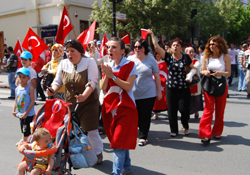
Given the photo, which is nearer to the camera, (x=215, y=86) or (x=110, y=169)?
(x=110, y=169)

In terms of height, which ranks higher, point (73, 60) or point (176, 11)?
point (176, 11)

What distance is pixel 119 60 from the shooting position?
143 inches

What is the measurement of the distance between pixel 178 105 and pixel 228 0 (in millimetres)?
31489

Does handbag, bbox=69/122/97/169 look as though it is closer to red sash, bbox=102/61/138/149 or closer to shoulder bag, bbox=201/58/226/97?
red sash, bbox=102/61/138/149

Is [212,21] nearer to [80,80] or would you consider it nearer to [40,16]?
[40,16]

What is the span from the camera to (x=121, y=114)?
3.47 meters

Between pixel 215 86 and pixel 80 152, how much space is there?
2932mm

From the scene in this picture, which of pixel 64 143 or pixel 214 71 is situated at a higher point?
pixel 214 71

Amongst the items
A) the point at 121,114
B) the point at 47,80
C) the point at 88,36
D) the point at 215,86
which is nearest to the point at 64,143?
the point at 121,114

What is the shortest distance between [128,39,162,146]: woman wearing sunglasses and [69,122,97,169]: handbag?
2008 millimetres

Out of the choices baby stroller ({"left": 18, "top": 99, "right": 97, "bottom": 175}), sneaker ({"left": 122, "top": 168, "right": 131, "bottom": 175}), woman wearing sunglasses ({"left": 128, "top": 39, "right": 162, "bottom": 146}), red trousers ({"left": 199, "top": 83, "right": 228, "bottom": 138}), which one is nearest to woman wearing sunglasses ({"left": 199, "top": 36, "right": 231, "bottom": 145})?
red trousers ({"left": 199, "top": 83, "right": 228, "bottom": 138})

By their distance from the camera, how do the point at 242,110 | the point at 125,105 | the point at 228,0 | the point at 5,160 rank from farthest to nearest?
the point at 228,0, the point at 242,110, the point at 5,160, the point at 125,105

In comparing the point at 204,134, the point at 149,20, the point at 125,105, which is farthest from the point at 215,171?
the point at 149,20

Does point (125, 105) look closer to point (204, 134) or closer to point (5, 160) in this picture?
point (204, 134)
